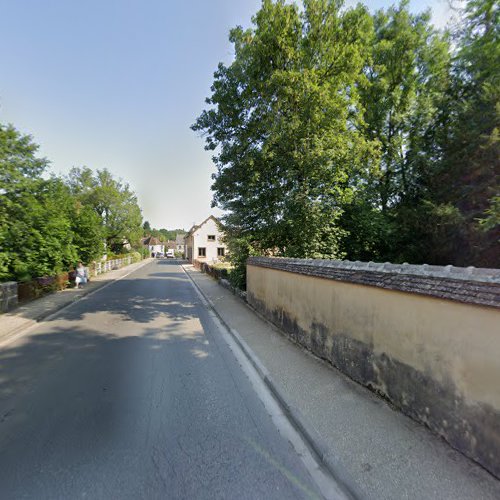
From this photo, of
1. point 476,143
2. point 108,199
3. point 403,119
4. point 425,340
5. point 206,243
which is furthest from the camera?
point 206,243

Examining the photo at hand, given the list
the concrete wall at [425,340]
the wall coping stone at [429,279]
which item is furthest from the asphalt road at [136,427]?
the wall coping stone at [429,279]

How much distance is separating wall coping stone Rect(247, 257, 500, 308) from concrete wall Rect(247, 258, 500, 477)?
1 cm

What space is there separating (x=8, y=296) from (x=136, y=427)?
9947 millimetres

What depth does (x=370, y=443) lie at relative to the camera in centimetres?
332

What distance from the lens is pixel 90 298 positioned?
1413 centimetres

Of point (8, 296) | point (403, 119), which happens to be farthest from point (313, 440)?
point (403, 119)

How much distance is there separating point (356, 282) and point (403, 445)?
2245 mm

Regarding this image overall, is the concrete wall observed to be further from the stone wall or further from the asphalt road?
the stone wall

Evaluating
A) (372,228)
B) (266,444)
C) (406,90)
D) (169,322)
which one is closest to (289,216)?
(372,228)

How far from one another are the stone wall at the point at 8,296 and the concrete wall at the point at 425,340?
34.6 ft

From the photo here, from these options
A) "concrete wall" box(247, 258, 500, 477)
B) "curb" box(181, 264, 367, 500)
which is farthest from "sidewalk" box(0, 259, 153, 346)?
"concrete wall" box(247, 258, 500, 477)

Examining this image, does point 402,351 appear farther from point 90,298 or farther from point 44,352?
point 90,298

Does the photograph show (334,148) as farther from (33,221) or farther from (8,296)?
(8,296)

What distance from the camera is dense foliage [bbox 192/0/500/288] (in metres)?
11.3
